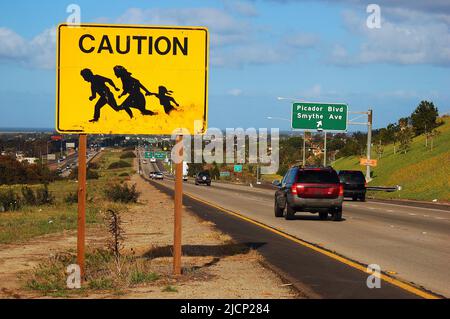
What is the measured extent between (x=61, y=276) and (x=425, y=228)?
1481cm

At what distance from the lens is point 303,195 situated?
2523cm

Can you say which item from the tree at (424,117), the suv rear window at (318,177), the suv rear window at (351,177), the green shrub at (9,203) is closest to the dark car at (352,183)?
the suv rear window at (351,177)

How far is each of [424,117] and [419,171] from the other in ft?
50.8

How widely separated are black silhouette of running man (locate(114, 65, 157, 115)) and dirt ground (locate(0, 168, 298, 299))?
8.91ft

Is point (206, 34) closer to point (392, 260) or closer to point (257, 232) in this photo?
point (392, 260)

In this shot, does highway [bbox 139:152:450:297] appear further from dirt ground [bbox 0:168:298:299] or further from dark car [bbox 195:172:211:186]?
dark car [bbox 195:172:211:186]

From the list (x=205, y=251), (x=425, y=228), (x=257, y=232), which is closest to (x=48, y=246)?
(x=205, y=251)

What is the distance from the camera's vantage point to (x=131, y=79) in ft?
39.2

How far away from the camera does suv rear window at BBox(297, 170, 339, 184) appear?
25531mm

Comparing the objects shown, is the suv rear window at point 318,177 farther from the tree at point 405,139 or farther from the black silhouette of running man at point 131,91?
the tree at point 405,139

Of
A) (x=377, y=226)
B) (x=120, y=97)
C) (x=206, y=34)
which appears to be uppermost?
(x=206, y=34)

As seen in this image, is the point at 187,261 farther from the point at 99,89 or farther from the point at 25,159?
the point at 25,159

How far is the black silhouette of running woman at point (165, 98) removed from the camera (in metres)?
12.0

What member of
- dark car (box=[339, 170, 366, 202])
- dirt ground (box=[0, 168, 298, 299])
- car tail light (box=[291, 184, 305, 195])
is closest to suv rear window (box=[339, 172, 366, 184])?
dark car (box=[339, 170, 366, 202])
